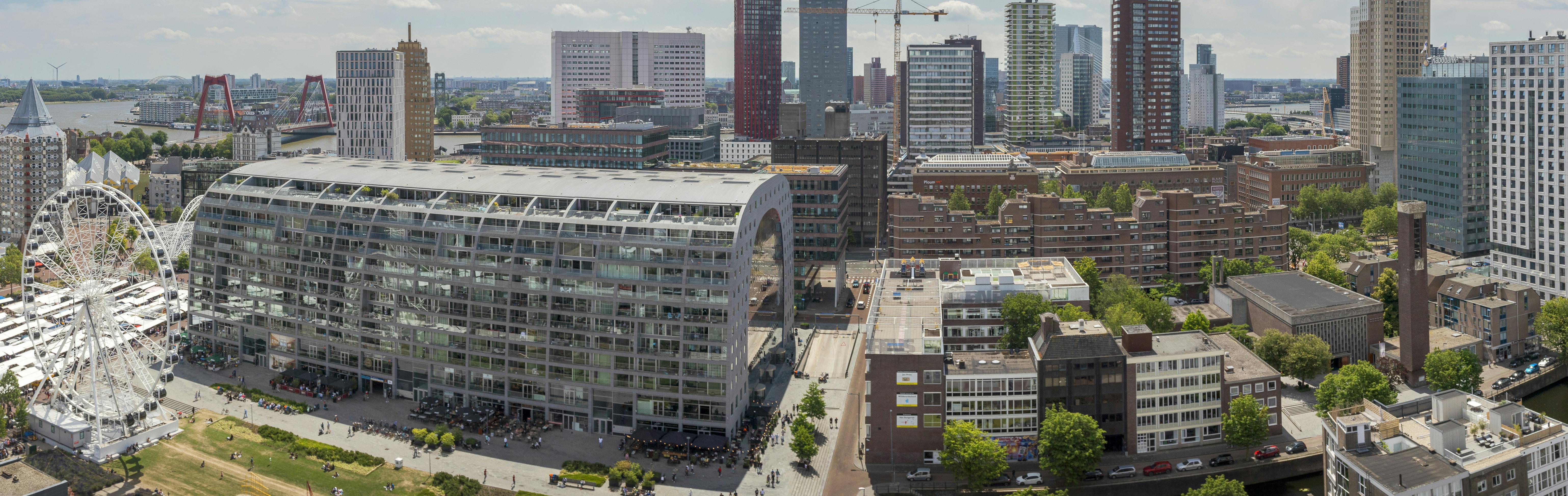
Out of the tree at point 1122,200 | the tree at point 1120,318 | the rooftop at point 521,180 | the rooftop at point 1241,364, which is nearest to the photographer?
the rooftop at point 1241,364

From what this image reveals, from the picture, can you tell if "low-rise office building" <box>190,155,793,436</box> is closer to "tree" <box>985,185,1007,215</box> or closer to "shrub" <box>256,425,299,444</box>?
"shrub" <box>256,425,299,444</box>

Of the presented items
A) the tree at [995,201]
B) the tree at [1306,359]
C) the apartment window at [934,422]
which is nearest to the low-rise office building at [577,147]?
the tree at [995,201]

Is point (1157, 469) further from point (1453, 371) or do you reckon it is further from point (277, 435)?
point (277, 435)

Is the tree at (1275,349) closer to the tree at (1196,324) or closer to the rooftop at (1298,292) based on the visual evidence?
the rooftop at (1298,292)

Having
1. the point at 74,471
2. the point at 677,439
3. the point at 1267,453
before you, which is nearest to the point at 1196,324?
the point at 1267,453

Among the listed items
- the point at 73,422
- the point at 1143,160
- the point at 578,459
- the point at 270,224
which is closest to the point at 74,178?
the point at 270,224

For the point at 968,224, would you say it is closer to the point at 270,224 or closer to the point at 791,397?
the point at 791,397
